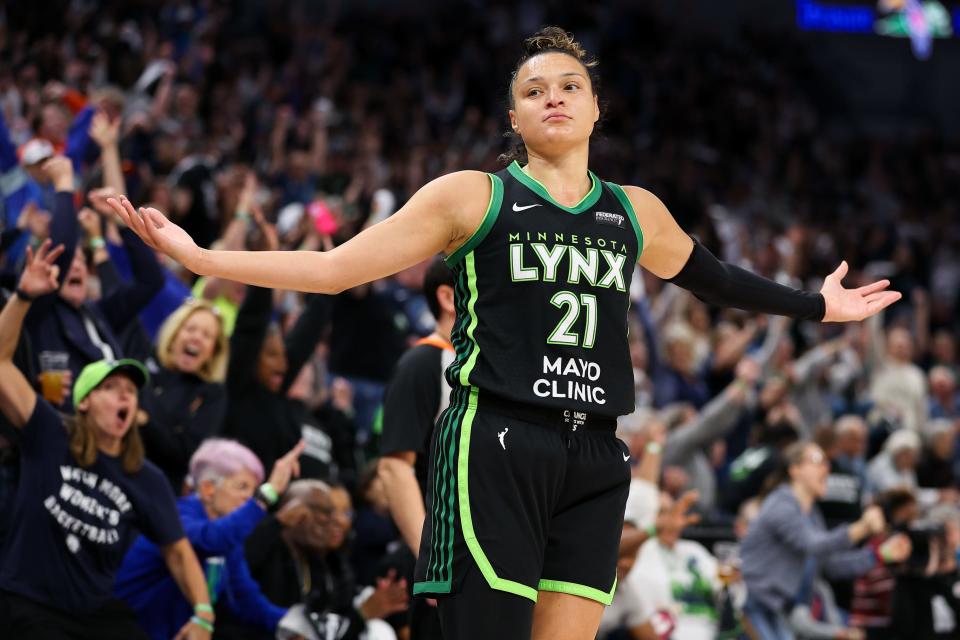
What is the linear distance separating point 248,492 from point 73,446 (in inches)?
37.0

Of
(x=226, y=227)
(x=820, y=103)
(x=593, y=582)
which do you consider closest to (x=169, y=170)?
(x=226, y=227)

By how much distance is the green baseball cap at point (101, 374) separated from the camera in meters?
5.11

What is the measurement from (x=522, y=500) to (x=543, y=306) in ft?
1.44

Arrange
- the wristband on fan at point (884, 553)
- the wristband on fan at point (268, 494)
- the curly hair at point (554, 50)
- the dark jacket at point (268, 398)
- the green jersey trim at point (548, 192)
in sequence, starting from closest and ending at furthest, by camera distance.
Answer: the green jersey trim at point (548, 192), the curly hair at point (554, 50), the wristband on fan at point (268, 494), the dark jacket at point (268, 398), the wristband on fan at point (884, 553)

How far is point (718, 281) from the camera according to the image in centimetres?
354

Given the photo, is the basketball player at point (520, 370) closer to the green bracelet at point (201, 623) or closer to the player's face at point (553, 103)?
the player's face at point (553, 103)

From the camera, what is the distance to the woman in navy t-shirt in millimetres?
4902

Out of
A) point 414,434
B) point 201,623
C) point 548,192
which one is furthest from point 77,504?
point 548,192

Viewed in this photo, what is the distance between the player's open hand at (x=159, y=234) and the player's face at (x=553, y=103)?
85cm

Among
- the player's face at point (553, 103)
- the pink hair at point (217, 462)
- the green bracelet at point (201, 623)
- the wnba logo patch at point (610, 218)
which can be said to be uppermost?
the player's face at point (553, 103)

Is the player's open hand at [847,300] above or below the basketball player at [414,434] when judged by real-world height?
above

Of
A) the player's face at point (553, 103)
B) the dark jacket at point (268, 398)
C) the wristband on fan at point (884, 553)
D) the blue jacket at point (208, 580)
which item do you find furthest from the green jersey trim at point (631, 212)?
→ the wristband on fan at point (884, 553)

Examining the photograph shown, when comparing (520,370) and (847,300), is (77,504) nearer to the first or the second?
(520,370)

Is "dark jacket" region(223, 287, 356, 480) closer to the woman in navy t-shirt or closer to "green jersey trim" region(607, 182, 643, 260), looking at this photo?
the woman in navy t-shirt
